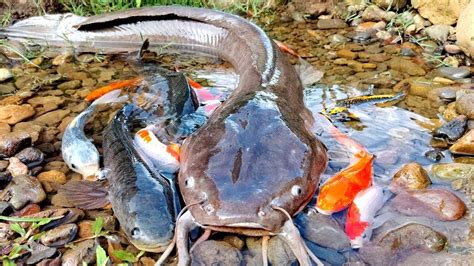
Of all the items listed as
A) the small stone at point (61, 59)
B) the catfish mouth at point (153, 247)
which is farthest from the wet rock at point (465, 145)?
the small stone at point (61, 59)

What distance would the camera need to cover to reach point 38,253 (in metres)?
2.60

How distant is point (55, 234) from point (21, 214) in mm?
341

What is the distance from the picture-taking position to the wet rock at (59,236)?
2654mm

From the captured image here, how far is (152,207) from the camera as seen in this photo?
266cm

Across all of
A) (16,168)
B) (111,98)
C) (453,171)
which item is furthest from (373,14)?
(16,168)

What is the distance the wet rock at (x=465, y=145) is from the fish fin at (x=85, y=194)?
2278 mm

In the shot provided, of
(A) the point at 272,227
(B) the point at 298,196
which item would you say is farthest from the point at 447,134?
(A) the point at 272,227

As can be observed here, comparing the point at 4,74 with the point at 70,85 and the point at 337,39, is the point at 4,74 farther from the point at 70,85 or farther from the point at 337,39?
the point at 337,39

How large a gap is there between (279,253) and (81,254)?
984mm

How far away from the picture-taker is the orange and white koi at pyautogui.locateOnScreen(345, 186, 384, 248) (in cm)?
269

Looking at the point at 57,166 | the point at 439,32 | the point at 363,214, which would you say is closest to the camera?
the point at 363,214

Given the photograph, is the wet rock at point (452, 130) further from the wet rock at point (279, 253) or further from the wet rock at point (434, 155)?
the wet rock at point (279, 253)

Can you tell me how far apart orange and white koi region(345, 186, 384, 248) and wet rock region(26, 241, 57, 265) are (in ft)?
4.99

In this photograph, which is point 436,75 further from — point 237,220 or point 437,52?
point 237,220
